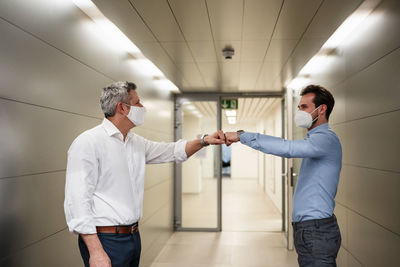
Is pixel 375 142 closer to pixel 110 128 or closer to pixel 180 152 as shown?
pixel 180 152

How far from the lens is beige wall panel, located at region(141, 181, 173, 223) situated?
4028 mm

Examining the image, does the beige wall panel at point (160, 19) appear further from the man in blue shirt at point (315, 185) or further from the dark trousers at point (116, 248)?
the dark trousers at point (116, 248)

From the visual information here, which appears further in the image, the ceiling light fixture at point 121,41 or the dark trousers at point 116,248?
the ceiling light fixture at point 121,41

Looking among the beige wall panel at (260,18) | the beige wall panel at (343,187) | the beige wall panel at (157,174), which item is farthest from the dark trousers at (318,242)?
the beige wall panel at (157,174)

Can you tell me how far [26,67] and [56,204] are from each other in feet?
2.79

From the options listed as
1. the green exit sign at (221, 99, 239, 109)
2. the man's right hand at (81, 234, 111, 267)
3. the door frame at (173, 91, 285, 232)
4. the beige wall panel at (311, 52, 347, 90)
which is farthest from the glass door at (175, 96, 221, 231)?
the man's right hand at (81, 234, 111, 267)

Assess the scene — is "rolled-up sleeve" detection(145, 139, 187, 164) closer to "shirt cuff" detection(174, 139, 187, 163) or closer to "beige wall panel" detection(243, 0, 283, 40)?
"shirt cuff" detection(174, 139, 187, 163)

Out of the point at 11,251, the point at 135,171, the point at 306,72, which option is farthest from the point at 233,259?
the point at 11,251

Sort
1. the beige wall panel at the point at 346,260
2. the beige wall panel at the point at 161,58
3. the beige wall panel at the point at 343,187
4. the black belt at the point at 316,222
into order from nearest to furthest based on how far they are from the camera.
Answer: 1. the black belt at the point at 316,222
2. the beige wall panel at the point at 346,260
3. the beige wall panel at the point at 343,187
4. the beige wall panel at the point at 161,58

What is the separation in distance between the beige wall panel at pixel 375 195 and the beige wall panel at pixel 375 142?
0.06 m

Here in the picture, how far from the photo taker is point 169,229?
5582mm

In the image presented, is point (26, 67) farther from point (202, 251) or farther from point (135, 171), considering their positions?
point (202, 251)

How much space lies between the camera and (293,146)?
190 cm

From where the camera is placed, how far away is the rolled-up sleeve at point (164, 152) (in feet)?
7.37
